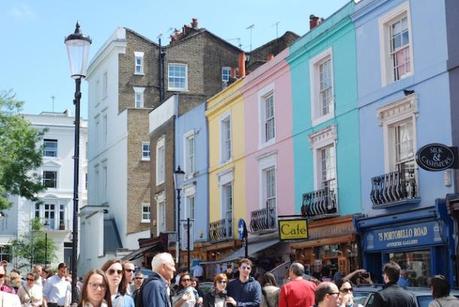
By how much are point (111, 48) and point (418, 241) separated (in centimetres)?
3200

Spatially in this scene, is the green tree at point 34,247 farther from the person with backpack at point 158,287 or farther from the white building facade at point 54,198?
the person with backpack at point 158,287

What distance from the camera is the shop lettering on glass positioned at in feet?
57.7

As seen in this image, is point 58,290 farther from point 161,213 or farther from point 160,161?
point 160,161

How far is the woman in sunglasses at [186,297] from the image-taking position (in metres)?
10.1

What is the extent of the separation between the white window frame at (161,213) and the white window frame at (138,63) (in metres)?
11.8

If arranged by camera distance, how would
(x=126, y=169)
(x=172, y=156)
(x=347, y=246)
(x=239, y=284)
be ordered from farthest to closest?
1. (x=126, y=169)
2. (x=172, y=156)
3. (x=347, y=246)
4. (x=239, y=284)

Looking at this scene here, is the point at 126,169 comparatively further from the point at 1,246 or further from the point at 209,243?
the point at 1,246

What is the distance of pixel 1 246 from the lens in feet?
201

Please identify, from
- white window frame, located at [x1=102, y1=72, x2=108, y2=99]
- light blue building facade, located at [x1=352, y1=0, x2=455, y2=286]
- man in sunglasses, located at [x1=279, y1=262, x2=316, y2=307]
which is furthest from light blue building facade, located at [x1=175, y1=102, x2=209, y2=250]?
man in sunglasses, located at [x1=279, y1=262, x2=316, y2=307]

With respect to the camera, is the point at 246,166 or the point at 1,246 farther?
the point at 1,246

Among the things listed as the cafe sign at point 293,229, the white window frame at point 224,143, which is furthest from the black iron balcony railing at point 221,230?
the cafe sign at point 293,229

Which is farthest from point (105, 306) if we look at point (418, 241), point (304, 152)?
point (304, 152)

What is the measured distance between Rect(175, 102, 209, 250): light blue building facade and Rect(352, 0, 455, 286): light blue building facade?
11.6 m

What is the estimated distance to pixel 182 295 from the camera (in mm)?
10859
